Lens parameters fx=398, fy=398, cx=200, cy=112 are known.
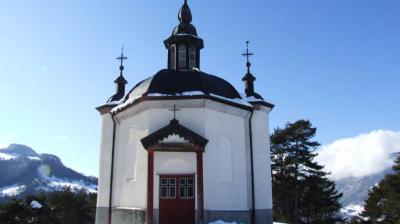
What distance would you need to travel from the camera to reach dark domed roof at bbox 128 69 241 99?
1805 cm

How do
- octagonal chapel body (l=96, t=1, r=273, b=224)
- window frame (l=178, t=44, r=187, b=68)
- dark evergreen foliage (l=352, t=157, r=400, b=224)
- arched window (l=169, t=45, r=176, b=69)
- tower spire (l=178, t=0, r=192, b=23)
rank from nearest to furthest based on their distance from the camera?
octagonal chapel body (l=96, t=1, r=273, b=224) < window frame (l=178, t=44, r=187, b=68) < arched window (l=169, t=45, r=176, b=69) < tower spire (l=178, t=0, r=192, b=23) < dark evergreen foliage (l=352, t=157, r=400, b=224)

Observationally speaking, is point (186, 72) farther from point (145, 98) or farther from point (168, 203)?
point (168, 203)

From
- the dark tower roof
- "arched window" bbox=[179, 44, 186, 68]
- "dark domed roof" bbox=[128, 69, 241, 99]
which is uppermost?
the dark tower roof

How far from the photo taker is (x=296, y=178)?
116 ft

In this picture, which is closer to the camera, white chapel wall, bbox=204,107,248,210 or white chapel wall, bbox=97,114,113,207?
white chapel wall, bbox=204,107,248,210

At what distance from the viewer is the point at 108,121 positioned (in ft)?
68.2

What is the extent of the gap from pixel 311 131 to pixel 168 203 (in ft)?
77.1

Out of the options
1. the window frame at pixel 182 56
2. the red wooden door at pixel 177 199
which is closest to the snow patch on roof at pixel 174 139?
the red wooden door at pixel 177 199

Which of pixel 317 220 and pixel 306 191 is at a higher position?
pixel 306 191

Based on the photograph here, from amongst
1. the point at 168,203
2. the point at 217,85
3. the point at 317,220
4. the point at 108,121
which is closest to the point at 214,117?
the point at 217,85

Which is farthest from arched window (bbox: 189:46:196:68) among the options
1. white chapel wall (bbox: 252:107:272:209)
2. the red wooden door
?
the red wooden door

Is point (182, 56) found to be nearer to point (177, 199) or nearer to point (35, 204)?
point (177, 199)

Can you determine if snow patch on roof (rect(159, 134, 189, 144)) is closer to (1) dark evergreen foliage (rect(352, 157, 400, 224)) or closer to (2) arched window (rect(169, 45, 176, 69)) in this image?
(2) arched window (rect(169, 45, 176, 69))

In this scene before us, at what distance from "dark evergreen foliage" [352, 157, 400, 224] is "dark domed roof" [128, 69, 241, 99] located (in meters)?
18.4
